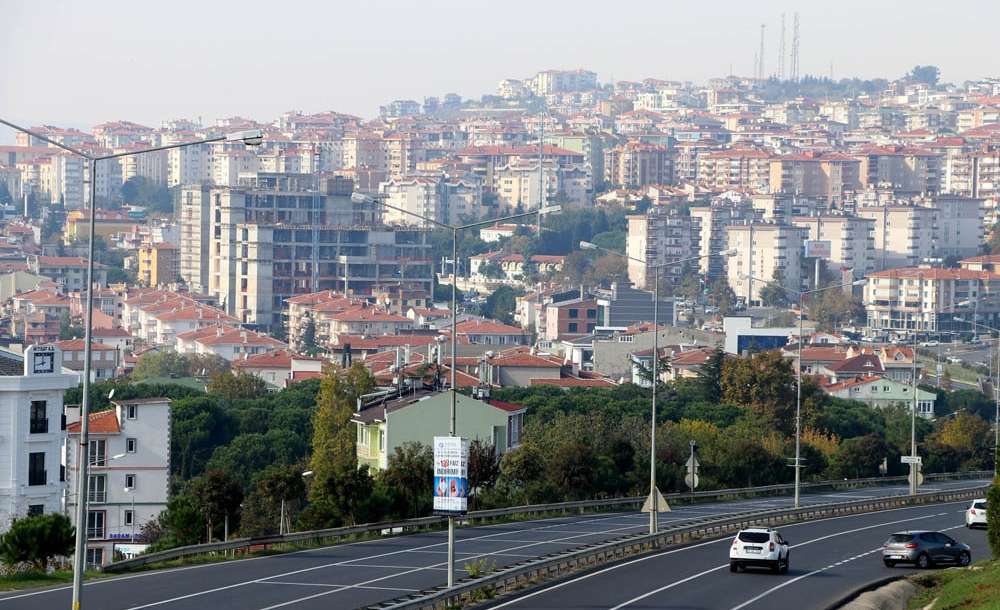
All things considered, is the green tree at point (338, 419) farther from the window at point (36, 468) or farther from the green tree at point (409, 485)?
the window at point (36, 468)

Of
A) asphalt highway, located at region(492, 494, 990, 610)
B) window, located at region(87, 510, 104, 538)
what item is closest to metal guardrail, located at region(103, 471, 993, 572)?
asphalt highway, located at region(492, 494, 990, 610)

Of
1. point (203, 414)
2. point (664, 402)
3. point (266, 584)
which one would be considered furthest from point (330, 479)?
point (664, 402)

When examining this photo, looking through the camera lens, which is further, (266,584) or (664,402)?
(664,402)

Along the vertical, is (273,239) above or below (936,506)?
above

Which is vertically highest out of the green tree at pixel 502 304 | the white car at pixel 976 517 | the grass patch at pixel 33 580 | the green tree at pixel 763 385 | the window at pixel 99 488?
the green tree at pixel 502 304

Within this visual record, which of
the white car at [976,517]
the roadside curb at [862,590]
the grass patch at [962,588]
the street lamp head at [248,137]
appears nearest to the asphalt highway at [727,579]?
the roadside curb at [862,590]

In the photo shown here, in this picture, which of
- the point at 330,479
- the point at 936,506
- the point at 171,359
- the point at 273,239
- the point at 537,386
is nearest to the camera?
the point at 330,479

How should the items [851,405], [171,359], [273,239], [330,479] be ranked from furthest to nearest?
1. [273,239]
2. [171,359]
3. [851,405]
4. [330,479]

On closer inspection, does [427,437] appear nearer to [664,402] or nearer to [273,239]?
[664,402]
